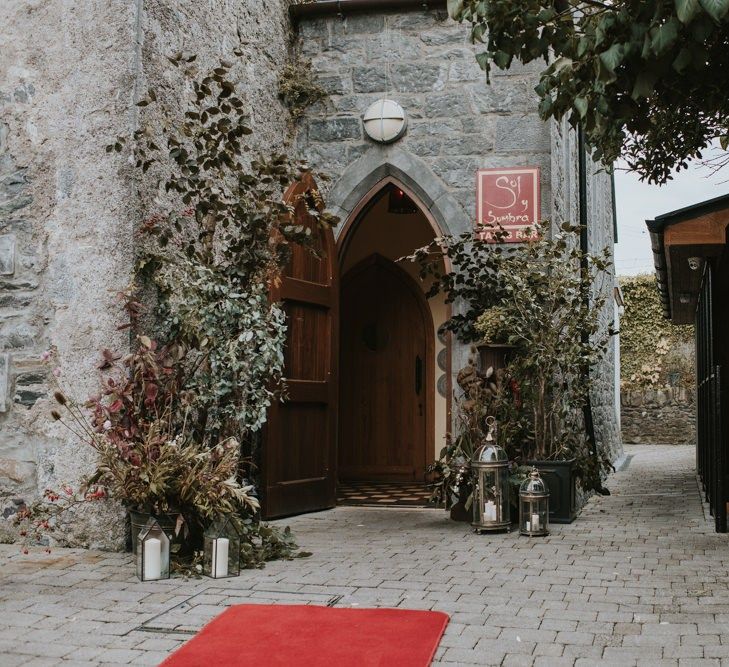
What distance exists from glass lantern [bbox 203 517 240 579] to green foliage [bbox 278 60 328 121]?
4.19 meters

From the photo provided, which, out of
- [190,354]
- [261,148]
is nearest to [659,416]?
[261,148]

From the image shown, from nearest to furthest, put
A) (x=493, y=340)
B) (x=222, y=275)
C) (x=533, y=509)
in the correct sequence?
(x=222, y=275)
(x=533, y=509)
(x=493, y=340)

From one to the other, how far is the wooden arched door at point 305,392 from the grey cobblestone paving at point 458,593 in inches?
23.1

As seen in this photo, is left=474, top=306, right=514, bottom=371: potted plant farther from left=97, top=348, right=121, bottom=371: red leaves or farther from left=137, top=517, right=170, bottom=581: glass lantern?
left=137, top=517, right=170, bottom=581: glass lantern

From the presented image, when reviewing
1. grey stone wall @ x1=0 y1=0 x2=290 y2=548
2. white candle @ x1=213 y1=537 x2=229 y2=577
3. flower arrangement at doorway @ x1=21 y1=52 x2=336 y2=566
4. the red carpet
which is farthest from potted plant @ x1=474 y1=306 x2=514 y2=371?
the red carpet

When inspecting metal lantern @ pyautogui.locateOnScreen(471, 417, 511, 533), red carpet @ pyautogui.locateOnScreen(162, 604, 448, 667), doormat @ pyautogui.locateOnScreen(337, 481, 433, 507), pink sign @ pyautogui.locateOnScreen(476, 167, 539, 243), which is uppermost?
pink sign @ pyautogui.locateOnScreen(476, 167, 539, 243)

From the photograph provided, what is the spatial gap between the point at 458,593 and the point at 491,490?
82.6 inches

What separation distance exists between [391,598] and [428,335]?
6563mm

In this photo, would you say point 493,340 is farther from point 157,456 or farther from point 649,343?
point 649,343

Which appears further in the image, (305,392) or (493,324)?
(305,392)

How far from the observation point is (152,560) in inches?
178

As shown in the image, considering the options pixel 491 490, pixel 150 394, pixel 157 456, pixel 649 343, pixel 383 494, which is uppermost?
pixel 649 343

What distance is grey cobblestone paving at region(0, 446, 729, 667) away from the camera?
10.9 ft

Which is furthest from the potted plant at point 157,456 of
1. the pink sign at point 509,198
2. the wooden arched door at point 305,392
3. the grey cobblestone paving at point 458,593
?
the pink sign at point 509,198
